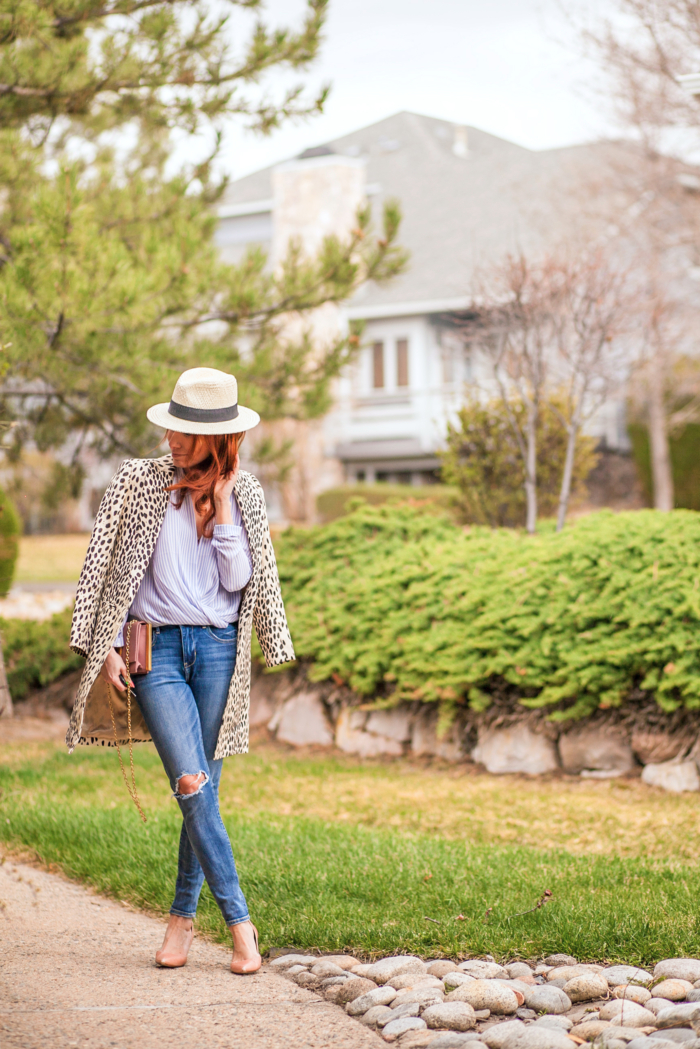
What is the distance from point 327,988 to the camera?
3416 mm

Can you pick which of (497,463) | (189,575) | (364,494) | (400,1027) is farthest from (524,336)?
(364,494)

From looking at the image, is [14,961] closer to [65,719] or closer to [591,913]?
[591,913]

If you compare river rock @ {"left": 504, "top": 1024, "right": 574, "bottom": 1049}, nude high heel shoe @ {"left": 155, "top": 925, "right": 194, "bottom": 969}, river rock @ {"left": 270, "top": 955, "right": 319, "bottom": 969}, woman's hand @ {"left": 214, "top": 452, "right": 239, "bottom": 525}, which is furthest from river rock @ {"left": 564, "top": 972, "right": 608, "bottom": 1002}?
Answer: woman's hand @ {"left": 214, "top": 452, "right": 239, "bottom": 525}

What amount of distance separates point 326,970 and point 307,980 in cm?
8

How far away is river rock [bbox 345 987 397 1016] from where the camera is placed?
3.27 meters

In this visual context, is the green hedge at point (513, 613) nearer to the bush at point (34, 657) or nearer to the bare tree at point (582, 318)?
the bare tree at point (582, 318)

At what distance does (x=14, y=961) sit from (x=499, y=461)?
Answer: 6.87m

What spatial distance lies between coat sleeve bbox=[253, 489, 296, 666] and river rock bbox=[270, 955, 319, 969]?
100 cm

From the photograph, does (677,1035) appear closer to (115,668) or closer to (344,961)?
(344,961)

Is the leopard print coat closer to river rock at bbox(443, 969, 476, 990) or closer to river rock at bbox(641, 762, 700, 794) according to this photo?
river rock at bbox(443, 969, 476, 990)

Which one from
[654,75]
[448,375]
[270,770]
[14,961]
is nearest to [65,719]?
[270,770]

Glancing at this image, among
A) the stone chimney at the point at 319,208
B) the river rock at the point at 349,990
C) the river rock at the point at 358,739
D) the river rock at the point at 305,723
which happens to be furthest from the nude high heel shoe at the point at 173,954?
the stone chimney at the point at 319,208

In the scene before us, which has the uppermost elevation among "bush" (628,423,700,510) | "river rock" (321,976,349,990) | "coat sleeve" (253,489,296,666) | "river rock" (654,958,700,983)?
"bush" (628,423,700,510)

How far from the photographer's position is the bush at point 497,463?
9.70m
